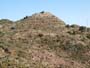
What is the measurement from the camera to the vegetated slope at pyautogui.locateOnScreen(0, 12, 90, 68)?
105ft

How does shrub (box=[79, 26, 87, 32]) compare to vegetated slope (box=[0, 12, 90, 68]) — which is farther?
shrub (box=[79, 26, 87, 32])

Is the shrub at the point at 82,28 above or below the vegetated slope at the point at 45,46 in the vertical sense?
above

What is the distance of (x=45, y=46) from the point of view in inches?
1571

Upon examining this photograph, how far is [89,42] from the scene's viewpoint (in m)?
42.7

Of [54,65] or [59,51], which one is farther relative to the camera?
[59,51]

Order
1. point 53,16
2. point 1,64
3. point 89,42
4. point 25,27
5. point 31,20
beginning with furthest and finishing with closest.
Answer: point 53,16, point 31,20, point 25,27, point 89,42, point 1,64

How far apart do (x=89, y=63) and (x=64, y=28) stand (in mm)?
16824

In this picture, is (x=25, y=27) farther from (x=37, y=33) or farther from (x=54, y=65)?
(x=54, y=65)

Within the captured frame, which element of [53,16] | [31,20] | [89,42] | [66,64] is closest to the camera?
[66,64]

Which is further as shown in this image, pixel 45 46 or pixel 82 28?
pixel 82 28

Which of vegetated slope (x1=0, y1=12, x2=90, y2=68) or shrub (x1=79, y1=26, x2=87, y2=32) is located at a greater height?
shrub (x1=79, y1=26, x2=87, y2=32)

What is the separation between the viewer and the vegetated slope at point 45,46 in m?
32.1

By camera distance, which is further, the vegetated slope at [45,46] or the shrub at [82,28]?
the shrub at [82,28]

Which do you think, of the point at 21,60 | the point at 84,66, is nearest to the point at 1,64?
the point at 21,60
